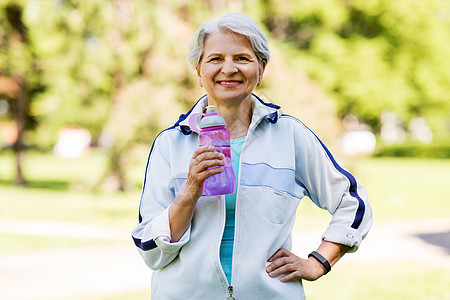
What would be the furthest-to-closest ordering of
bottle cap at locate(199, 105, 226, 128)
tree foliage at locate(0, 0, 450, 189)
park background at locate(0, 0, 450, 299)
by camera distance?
tree foliage at locate(0, 0, 450, 189)
park background at locate(0, 0, 450, 299)
bottle cap at locate(199, 105, 226, 128)

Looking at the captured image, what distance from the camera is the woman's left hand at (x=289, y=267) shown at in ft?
7.12

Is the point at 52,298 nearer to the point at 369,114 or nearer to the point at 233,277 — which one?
the point at 233,277

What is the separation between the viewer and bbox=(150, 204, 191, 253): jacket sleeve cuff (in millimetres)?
A: 2092

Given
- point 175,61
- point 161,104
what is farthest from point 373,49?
point 161,104

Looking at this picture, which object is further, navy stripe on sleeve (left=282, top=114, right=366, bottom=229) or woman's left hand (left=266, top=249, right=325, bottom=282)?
navy stripe on sleeve (left=282, top=114, right=366, bottom=229)

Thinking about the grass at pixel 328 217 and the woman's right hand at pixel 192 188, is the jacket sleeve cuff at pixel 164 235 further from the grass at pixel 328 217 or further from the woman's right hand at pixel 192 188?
the grass at pixel 328 217

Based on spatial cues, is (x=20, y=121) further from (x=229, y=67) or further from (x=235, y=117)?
(x=229, y=67)

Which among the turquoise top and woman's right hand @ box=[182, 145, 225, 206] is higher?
woman's right hand @ box=[182, 145, 225, 206]

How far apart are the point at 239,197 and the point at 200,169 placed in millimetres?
209

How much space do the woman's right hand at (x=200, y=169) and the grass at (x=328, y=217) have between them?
4517 mm

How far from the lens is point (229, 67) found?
222 centimetres

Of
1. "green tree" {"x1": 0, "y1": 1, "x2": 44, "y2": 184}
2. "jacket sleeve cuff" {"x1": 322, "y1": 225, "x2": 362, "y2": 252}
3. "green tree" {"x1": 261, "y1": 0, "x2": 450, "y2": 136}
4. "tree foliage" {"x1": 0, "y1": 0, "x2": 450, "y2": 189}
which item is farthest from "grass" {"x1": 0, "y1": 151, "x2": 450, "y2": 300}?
"jacket sleeve cuff" {"x1": 322, "y1": 225, "x2": 362, "y2": 252}

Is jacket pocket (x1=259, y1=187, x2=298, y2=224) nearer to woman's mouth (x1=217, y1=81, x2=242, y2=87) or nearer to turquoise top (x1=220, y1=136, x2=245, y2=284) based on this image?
turquoise top (x1=220, y1=136, x2=245, y2=284)

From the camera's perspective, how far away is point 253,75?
2275 millimetres
